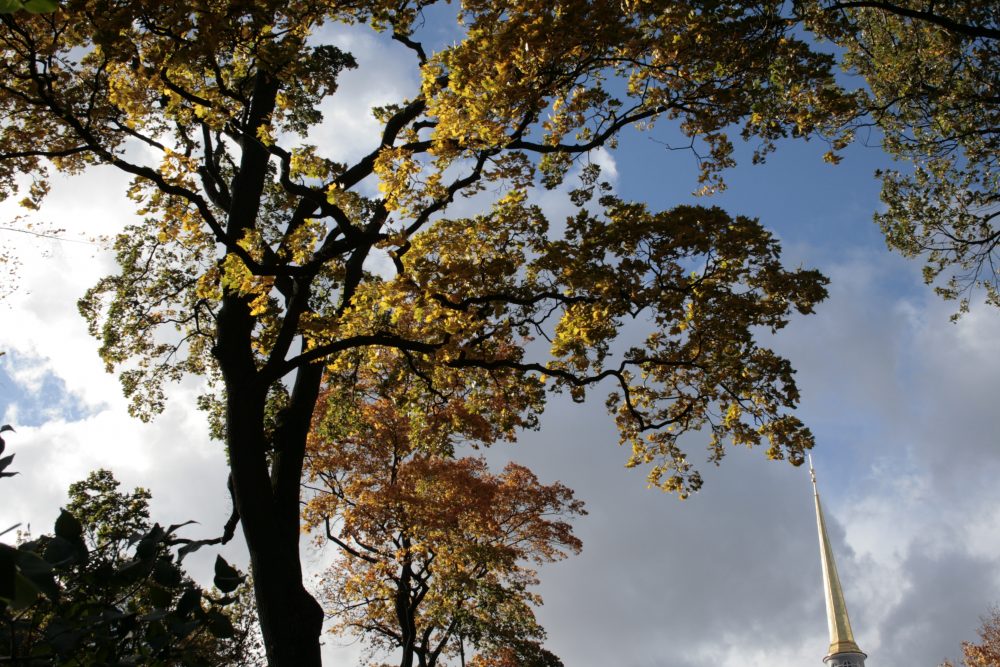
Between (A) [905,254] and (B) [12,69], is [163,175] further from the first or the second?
(A) [905,254]

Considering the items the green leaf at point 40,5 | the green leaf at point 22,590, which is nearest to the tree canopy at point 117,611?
the green leaf at point 22,590

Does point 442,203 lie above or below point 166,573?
above

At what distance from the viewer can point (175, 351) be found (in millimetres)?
13477

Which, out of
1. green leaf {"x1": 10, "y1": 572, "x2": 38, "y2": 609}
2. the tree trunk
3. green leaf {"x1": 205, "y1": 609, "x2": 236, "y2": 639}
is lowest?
green leaf {"x1": 10, "y1": 572, "x2": 38, "y2": 609}

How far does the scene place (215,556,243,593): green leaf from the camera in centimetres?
238

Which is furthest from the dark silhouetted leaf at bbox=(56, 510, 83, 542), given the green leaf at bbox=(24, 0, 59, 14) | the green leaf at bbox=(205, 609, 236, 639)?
the green leaf at bbox=(24, 0, 59, 14)

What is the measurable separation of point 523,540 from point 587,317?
13.3 meters

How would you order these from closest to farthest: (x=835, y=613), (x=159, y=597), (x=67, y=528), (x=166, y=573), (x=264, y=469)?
(x=67, y=528) → (x=159, y=597) → (x=166, y=573) → (x=264, y=469) → (x=835, y=613)

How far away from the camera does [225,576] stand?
94.9 inches

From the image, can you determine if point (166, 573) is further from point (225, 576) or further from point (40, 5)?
point (40, 5)

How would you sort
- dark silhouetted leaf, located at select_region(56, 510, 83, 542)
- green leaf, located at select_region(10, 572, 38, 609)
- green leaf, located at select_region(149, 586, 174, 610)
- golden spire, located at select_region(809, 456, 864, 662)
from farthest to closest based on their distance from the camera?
golden spire, located at select_region(809, 456, 864, 662) → green leaf, located at select_region(149, 586, 174, 610) → dark silhouetted leaf, located at select_region(56, 510, 83, 542) → green leaf, located at select_region(10, 572, 38, 609)

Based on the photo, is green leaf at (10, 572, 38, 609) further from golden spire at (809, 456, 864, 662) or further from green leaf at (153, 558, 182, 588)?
golden spire at (809, 456, 864, 662)

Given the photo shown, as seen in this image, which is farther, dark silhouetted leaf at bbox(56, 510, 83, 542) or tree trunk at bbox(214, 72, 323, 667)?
tree trunk at bbox(214, 72, 323, 667)

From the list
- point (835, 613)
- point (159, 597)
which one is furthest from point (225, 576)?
point (835, 613)
